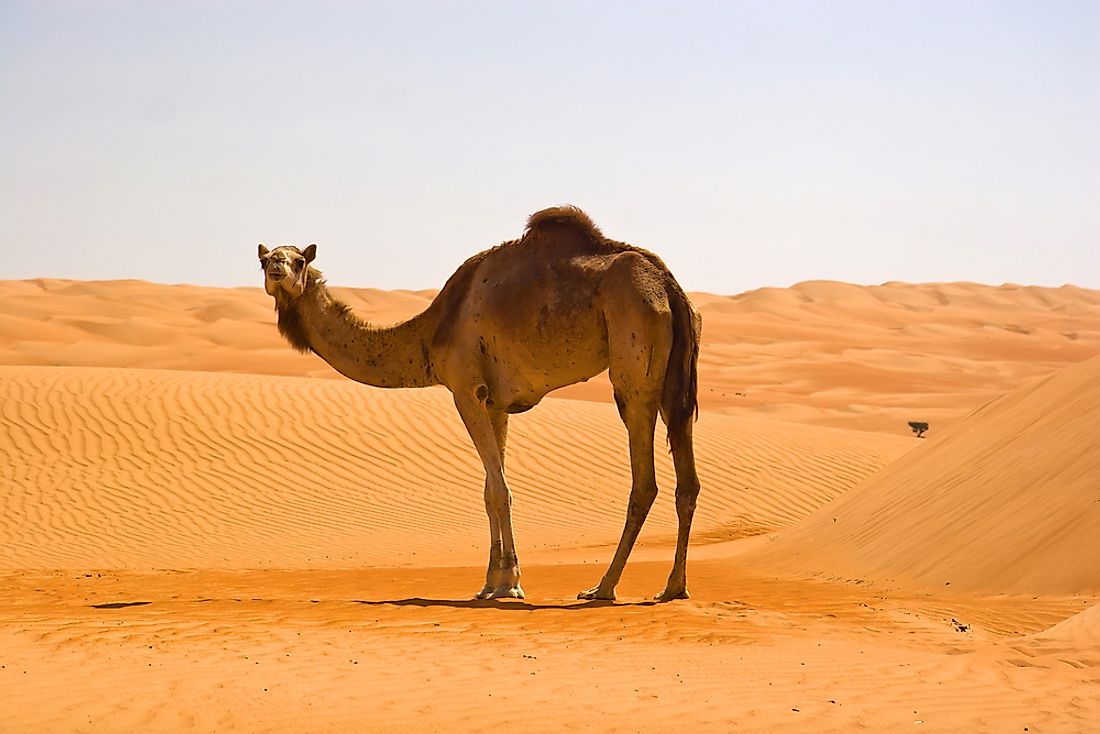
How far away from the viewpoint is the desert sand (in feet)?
20.1

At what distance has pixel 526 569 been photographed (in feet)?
46.4

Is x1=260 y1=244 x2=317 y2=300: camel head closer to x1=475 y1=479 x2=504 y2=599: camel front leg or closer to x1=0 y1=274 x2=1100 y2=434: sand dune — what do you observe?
x1=475 y1=479 x2=504 y2=599: camel front leg

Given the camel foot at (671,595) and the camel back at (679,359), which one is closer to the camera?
the camel back at (679,359)

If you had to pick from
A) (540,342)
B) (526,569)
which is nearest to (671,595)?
(540,342)

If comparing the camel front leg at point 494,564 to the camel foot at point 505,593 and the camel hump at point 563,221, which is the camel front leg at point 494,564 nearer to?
the camel foot at point 505,593

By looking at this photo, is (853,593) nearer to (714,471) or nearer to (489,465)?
(489,465)

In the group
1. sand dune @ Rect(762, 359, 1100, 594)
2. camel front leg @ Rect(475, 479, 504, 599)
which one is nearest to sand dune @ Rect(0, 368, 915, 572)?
sand dune @ Rect(762, 359, 1100, 594)

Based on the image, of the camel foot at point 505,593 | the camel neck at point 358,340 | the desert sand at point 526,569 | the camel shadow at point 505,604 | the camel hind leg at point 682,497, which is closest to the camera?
the desert sand at point 526,569

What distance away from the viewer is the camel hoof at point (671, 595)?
1022cm

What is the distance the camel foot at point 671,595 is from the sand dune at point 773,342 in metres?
19.6

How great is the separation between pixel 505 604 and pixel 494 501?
1.01 meters

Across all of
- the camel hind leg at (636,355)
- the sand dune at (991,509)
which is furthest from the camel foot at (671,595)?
the sand dune at (991,509)

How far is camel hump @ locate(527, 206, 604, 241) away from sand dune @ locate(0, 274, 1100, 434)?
61.2 ft

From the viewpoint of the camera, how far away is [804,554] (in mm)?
13992
